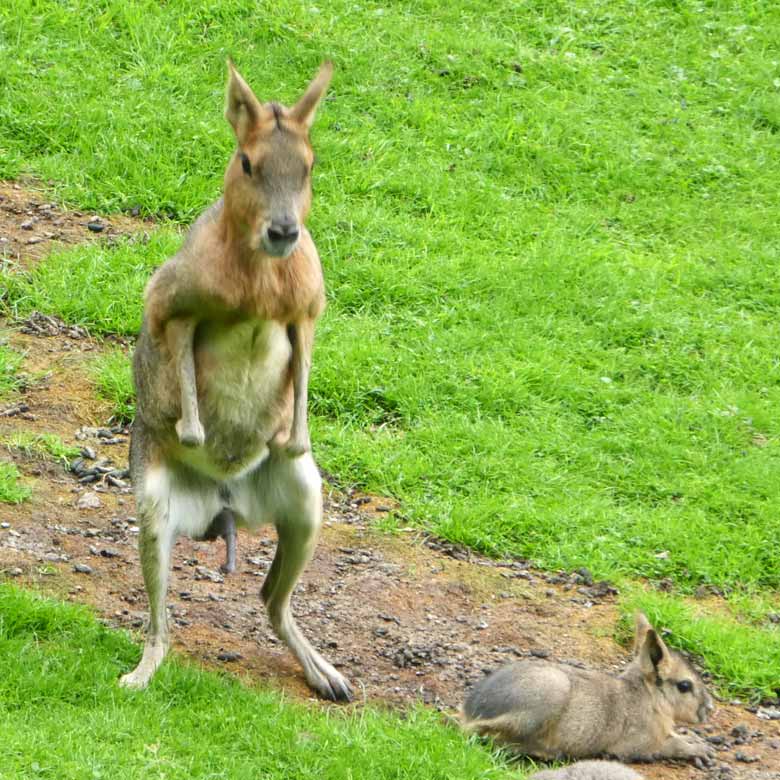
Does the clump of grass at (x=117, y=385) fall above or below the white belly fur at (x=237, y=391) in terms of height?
below

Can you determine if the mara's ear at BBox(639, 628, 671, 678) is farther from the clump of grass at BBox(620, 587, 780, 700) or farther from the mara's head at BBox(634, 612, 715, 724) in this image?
the clump of grass at BBox(620, 587, 780, 700)

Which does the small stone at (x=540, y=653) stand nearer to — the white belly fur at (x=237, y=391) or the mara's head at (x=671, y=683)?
the mara's head at (x=671, y=683)

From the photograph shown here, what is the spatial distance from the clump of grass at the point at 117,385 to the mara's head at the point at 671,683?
115 inches

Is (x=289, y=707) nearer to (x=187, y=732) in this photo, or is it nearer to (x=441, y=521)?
(x=187, y=732)

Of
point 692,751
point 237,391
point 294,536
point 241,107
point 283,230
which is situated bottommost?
point 692,751

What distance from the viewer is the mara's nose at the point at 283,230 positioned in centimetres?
505

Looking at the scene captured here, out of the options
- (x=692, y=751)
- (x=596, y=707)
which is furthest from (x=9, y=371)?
(x=692, y=751)

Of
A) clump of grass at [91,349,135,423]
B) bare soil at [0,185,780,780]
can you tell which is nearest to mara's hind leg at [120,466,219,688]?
bare soil at [0,185,780,780]

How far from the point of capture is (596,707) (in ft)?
19.3

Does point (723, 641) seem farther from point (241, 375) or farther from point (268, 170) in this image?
point (268, 170)

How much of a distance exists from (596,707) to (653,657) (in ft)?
1.23

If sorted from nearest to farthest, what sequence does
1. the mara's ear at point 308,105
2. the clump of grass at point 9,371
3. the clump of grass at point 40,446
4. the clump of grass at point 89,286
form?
the mara's ear at point 308,105 < the clump of grass at point 40,446 < the clump of grass at point 9,371 < the clump of grass at point 89,286

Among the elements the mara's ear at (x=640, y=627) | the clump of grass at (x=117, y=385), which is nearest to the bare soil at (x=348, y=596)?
the clump of grass at (x=117, y=385)

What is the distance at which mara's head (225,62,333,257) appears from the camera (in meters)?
5.09
